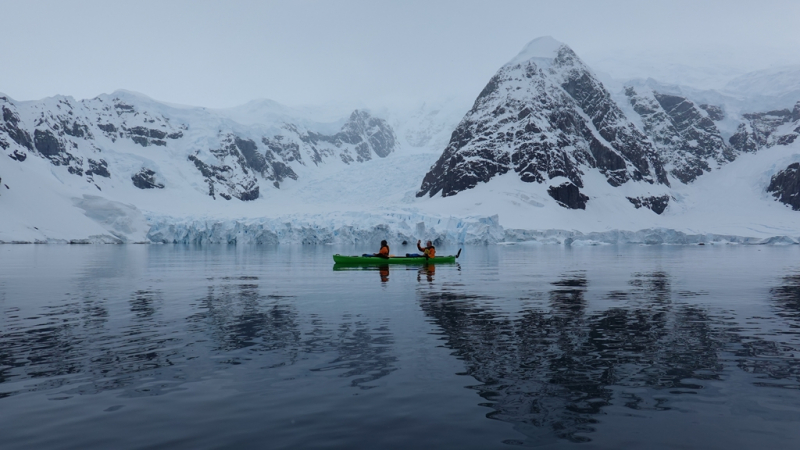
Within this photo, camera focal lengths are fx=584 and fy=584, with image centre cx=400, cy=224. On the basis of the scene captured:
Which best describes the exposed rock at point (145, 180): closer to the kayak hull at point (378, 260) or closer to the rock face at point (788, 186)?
the kayak hull at point (378, 260)

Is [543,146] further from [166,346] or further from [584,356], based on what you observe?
[166,346]

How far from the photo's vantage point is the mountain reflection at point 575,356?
8.62 m

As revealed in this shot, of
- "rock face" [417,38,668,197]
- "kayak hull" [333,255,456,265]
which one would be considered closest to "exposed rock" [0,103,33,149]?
"rock face" [417,38,668,197]

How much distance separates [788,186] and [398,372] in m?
203

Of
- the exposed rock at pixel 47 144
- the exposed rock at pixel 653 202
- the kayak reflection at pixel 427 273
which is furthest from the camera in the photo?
the exposed rock at pixel 653 202

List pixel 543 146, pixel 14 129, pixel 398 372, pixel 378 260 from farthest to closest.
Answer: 1. pixel 543 146
2. pixel 14 129
3. pixel 378 260
4. pixel 398 372

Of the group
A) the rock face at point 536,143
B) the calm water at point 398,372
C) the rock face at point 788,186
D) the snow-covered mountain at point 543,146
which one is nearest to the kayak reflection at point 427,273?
the calm water at point 398,372

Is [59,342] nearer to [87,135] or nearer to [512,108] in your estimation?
[512,108]

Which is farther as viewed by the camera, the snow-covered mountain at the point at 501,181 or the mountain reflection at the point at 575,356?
the snow-covered mountain at the point at 501,181

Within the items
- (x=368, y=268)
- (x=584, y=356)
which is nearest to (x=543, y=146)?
(x=368, y=268)

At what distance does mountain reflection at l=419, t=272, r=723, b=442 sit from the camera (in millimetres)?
8625

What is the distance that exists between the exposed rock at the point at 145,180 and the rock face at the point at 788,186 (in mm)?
189322

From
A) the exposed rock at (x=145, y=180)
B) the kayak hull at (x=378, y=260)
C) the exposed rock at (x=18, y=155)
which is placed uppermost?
the exposed rock at (x=18, y=155)

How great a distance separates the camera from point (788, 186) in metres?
176
